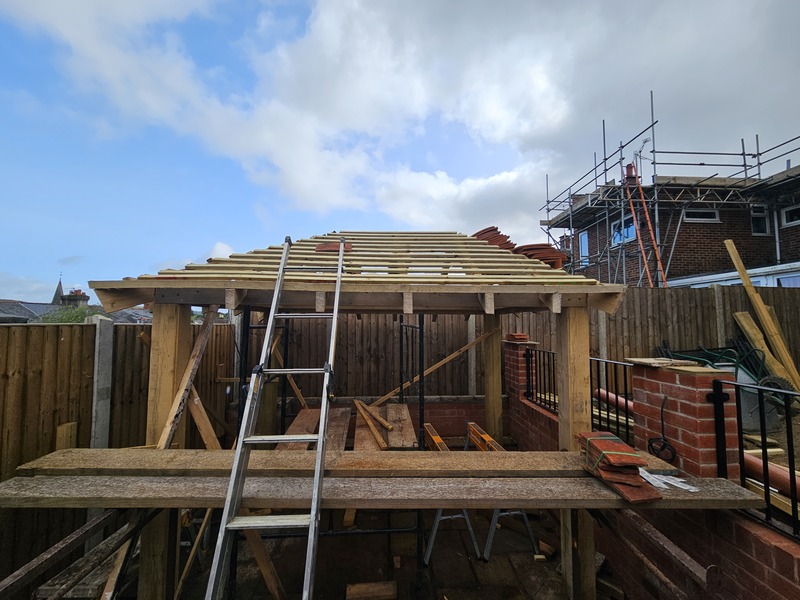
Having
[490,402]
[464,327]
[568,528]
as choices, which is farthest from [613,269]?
[568,528]

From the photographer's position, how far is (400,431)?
4.73 m

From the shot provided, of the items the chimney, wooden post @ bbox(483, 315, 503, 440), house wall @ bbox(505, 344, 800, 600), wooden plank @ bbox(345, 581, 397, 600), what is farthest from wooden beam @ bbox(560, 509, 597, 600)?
the chimney

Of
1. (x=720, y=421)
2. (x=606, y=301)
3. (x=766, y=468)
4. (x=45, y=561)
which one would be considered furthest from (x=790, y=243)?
(x=45, y=561)

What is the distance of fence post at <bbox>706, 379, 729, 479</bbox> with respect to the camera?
2709mm

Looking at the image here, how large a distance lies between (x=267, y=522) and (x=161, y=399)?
2.02 m

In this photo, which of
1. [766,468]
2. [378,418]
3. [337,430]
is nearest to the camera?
[766,468]

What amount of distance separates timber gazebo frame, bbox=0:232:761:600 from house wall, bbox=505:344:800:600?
259mm

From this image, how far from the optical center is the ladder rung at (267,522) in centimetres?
199

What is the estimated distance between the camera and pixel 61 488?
2504mm

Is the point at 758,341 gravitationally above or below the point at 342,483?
above

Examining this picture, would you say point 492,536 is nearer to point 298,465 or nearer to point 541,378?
point 298,465

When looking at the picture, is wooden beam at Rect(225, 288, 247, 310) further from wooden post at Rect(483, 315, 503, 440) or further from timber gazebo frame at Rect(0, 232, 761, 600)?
wooden post at Rect(483, 315, 503, 440)

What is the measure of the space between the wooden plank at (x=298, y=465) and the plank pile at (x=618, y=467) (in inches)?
7.7

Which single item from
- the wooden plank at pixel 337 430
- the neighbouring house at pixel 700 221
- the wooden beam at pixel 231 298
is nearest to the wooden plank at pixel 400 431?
the wooden plank at pixel 337 430
